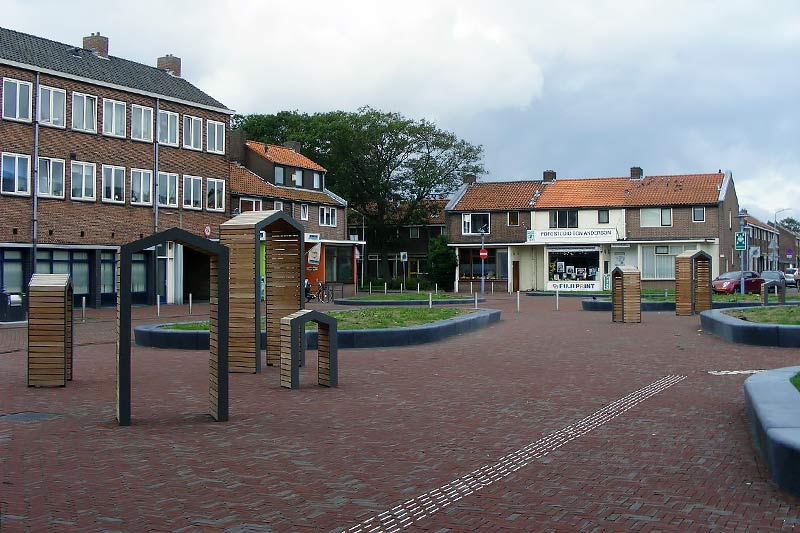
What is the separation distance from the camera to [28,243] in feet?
116

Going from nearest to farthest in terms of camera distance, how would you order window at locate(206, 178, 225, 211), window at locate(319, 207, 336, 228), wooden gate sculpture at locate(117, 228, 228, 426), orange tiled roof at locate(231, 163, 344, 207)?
wooden gate sculpture at locate(117, 228, 228, 426), window at locate(206, 178, 225, 211), orange tiled roof at locate(231, 163, 344, 207), window at locate(319, 207, 336, 228)

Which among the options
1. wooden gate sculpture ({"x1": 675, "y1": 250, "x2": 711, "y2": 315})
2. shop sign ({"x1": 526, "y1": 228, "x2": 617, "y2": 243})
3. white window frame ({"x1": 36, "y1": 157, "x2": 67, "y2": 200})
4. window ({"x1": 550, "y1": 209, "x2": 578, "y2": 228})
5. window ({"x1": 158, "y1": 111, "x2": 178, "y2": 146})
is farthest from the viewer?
window ({"x1": 550, "y1": 209, "x2": 578, "y2": 228})

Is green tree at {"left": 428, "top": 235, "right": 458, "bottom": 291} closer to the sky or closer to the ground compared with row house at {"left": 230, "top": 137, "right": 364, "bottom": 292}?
closer to the ground

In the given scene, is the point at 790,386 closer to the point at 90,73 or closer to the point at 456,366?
the point at 456,366

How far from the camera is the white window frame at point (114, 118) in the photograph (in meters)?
39.6

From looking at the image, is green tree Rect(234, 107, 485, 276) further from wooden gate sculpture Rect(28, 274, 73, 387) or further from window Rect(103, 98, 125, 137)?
wooden gate sculpture Rect(28, 274, 73, 387)

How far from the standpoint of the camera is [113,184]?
131 feet

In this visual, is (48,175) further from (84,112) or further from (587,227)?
(587,227)

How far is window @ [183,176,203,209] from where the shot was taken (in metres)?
44.2

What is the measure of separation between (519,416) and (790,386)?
118 inches

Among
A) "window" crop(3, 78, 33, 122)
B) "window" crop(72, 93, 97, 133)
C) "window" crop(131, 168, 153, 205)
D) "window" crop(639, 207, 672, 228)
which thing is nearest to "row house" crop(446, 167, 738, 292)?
"window" crop(639, 207, 672, 228)

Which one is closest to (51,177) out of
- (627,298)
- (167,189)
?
(167,189)

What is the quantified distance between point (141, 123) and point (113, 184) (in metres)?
3.65

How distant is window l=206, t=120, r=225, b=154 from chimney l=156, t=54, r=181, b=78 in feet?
12.6
